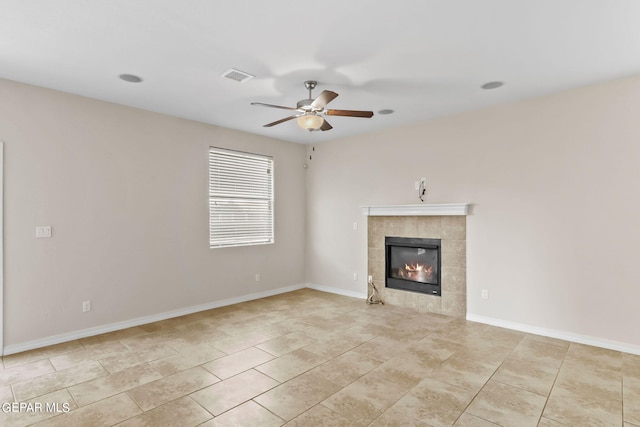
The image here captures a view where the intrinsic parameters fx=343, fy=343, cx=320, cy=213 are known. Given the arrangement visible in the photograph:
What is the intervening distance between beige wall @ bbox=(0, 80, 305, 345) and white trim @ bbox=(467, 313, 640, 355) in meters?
3.58

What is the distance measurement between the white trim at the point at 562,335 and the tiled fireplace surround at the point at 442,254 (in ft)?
1.00

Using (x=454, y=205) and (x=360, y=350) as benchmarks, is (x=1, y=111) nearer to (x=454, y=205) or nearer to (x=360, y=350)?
(x=360, y=350)

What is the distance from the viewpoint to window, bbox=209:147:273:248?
209 inches

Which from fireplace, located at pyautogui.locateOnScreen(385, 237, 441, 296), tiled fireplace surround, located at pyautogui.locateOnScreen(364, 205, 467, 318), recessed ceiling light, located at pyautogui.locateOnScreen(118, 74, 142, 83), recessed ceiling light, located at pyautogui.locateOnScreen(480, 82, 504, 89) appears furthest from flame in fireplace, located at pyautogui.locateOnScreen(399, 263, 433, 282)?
recessed ceiling light, located at pyautogui.locateOnScreen(118, 74, 142, 83)

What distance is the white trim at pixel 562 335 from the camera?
348 cm

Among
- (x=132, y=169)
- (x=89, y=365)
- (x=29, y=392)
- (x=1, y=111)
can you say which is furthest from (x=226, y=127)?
(x=29, y=392)

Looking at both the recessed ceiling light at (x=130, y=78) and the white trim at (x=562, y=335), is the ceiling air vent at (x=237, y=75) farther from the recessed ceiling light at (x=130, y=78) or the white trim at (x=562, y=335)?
the white trim at (x=562, y=335)

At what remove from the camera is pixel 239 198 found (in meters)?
5.61

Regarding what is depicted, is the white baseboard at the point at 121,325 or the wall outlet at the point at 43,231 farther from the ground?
the wall outlet at the point at 43,231

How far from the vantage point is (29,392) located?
8.86 ft

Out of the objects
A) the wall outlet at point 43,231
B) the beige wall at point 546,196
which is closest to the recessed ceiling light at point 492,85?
the beige wall at point 546,196

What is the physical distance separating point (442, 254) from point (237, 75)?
3530 mm

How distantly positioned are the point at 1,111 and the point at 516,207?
576 cm

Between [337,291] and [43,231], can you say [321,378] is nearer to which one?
[337,291]
